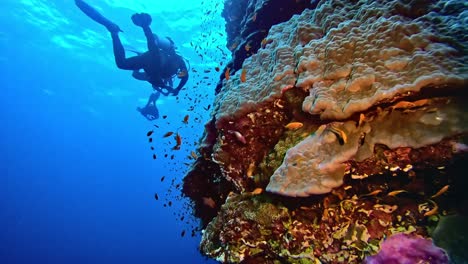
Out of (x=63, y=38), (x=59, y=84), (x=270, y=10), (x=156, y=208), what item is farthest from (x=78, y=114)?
(x=270, y=10)

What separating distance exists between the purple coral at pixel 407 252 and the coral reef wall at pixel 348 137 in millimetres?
75

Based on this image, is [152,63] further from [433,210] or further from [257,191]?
[433,210]

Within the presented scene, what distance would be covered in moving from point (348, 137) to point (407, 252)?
1.36 m

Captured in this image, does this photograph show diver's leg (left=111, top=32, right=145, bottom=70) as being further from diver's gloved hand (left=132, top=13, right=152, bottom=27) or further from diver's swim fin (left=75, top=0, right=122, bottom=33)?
diver's gloved hand (left=132, top=13, right=152, bottom=27)

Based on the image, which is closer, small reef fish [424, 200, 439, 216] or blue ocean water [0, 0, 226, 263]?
small reef fish [424, 200, 439, 216]

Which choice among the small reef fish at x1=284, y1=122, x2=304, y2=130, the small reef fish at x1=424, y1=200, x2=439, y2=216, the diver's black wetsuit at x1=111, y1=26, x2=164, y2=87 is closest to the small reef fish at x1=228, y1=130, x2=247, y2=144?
the small reef fish at x1=284, y1=122, x2=304, y2=130

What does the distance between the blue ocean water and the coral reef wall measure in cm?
202

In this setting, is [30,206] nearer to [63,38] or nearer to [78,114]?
[78,114]

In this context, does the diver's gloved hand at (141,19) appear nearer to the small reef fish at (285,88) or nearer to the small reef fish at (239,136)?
the small reef fish at (239,136)

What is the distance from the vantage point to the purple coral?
281 centimetres

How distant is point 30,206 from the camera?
6531 centimetres

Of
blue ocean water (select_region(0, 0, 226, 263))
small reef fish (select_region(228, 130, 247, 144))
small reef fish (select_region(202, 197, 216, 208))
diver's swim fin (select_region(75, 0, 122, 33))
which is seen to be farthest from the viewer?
blue ocean water (select_region(0, 0, 226, 263))

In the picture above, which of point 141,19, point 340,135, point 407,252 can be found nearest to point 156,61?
point 141,19

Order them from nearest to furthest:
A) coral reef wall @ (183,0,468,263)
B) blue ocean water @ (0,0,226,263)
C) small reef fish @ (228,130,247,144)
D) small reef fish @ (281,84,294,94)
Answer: coral reef wall @ (183,0,468,263), small reef fish @ (281,84,294,94), small reef fish @ (228,130,247,144), blue ocean water @ (0,0,226,263)
